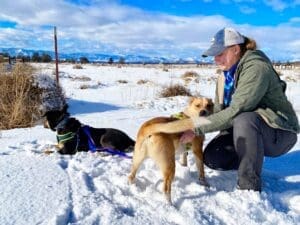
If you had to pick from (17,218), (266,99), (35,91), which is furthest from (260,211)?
(35,91)

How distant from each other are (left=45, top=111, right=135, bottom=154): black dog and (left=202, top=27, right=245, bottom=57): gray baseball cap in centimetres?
192

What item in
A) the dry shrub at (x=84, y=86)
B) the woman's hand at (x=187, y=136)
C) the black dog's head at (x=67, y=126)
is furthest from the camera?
the dry shrub at (x=84, y=86)

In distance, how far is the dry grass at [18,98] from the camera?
312 inches

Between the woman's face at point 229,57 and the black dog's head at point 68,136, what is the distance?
2.19 metres

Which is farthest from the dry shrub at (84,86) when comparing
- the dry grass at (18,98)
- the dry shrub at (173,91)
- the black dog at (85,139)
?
the black dog at (85,139)

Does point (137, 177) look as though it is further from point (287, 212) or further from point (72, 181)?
point (287, 212)

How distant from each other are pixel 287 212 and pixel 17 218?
2.24 m

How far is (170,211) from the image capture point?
3275 millimetres

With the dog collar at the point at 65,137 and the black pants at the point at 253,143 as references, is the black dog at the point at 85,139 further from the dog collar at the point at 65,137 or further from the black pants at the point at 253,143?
the black pants at the point at 253,143

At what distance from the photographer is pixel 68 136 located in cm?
520

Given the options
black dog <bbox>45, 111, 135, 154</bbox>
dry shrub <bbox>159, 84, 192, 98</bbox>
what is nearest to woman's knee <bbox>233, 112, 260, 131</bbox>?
black dog <bbox>45, 111, 135, 154</bbox>

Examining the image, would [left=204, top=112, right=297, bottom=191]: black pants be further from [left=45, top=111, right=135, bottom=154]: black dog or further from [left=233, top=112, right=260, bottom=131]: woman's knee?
[left=45, top=111, right=135, bottom=154]: black dog

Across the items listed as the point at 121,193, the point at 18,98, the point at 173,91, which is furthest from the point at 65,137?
the point at 173,91

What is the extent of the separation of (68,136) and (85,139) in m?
0.27
